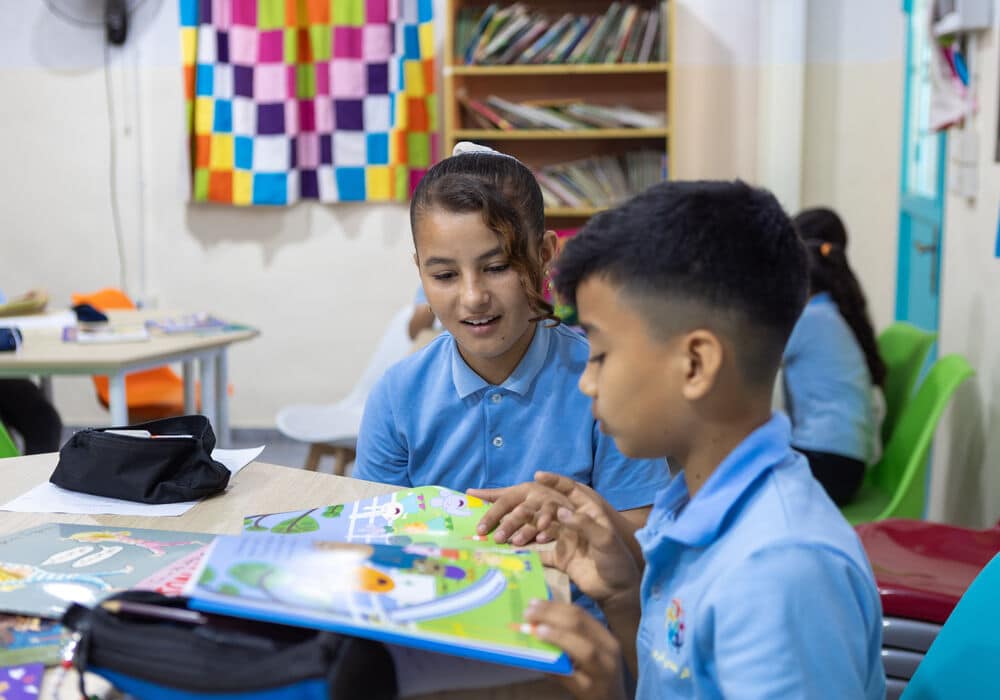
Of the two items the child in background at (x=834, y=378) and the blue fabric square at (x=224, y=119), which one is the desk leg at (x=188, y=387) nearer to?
the blue fabric square at (x=224, y=119)

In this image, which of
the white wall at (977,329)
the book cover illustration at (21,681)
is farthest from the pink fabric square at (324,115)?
the book cover illustration at (21,681)

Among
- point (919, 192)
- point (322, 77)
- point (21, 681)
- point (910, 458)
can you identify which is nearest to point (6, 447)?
point (21, 681)

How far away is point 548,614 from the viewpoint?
2.71 feet

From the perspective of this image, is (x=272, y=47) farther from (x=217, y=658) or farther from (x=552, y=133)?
(x=217, y=658)

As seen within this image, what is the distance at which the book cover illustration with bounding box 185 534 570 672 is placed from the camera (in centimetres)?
76

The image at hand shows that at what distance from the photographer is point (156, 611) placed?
78 cm

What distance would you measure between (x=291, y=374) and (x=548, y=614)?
427 cm

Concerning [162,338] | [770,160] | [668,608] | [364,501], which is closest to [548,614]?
[668,608]

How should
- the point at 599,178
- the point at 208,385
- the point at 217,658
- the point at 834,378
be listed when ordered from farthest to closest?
1. the point at 599,178
2. the point at 208,385
3. the point at 834,378
4. the point at 217,658

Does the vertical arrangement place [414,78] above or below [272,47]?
below

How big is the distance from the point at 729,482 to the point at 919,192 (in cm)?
336

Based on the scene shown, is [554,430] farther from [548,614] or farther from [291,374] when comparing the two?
[291,374]

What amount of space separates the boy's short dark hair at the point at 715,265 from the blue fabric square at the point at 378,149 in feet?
12.6

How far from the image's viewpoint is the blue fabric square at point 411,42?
15.1 ft
